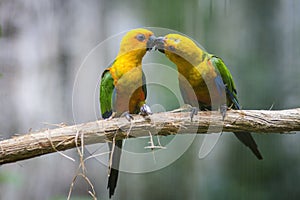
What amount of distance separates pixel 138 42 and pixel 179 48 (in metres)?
0.13

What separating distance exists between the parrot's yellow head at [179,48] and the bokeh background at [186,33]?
81 cm

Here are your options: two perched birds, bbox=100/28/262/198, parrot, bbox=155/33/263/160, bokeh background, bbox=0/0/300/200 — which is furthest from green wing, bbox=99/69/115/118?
bokeh background, bbox=0/0/300/200

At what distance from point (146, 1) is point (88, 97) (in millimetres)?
612

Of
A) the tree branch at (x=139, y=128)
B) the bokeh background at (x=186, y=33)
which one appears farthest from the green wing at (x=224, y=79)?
the bokeh background at (x=186, y=33)

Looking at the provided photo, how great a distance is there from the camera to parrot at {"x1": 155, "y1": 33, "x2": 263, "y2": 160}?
1219 millimetres

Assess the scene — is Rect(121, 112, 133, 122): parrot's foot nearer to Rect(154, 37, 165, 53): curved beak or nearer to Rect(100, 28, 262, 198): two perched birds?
Rect(100, 28, 262, 198): two perched birds

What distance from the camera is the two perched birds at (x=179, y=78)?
1180 mm

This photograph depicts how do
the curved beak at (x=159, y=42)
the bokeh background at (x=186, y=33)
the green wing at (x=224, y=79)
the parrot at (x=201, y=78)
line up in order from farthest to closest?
1. the bokeh background at (x=186, y=33)
2. the green wing at (x=224, y=79)
3. the parrot at (x=201, y=78)
4. the curved beak at (x=159, y=42)

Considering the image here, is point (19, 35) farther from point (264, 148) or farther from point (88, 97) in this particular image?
point (264, 148)

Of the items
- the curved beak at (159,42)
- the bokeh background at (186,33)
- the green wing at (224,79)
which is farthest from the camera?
the bokeh background at (186,33)

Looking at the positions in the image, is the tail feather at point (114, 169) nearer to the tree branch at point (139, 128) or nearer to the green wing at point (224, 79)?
the tree branch at point (139, 128)

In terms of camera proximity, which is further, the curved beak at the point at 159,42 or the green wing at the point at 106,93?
the green wing at the point at 106,93

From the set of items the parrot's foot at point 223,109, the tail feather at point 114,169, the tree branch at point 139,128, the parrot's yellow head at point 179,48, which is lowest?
the tail feather at point 114,169

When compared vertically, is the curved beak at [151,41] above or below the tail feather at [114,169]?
above
